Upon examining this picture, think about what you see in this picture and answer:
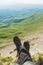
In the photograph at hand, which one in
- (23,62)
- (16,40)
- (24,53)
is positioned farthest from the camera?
(16,40)

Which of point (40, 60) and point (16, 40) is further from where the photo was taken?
point (16, 40)

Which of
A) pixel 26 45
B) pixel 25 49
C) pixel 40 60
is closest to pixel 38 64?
pixel 40 60

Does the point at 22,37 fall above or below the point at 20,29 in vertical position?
above

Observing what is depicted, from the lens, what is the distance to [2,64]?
21.8ft

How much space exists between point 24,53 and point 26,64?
743 millimetres

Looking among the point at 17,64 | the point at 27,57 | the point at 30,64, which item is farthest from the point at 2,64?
the point at 30,64

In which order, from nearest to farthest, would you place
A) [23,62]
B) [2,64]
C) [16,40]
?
[23,62], [2,64], [16,40]

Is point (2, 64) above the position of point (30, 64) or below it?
below

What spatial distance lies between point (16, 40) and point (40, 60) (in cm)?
159

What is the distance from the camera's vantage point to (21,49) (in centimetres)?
637

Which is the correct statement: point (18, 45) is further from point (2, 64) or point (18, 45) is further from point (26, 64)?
point (26, 64)

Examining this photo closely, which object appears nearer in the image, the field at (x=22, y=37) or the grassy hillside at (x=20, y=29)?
the field at (x=22, y=37)

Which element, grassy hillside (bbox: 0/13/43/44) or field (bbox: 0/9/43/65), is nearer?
field (bbox: 0/9/43/65)

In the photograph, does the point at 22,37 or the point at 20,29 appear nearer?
the point at 22,37
